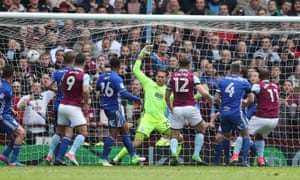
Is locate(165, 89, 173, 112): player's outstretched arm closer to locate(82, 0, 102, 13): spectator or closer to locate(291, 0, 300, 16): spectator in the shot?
locate(82, 0, 102, 13): spectator

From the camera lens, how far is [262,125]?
58.3 feet

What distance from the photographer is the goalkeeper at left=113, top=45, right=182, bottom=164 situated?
18.3 meters

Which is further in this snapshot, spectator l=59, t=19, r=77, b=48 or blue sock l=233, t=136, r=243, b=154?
spectator l=59, t=19, r=77, b=48

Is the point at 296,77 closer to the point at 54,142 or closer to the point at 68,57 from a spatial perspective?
the point at 68,57

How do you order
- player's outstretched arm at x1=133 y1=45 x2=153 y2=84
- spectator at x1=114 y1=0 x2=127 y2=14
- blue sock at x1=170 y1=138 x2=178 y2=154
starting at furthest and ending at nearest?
spectator at x1=114 y1=0 x2=127 y2=14 < player's outstretched arm at x1=133 y1=45 x2=153 y2=84 < blue sock at x1=170 y1=138 x2=178 y2=154

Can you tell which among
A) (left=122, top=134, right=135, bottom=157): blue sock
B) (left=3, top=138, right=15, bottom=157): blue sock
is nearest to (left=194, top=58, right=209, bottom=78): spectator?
(left=122, top=134, right=135, bottom=157): blue sock

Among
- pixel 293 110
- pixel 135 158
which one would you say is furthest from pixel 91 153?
pixel 293 110

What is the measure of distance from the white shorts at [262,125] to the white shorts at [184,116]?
3.47ft

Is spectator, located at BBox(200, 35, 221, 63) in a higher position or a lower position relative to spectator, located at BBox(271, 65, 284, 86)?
higher

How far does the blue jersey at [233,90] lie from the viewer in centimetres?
1744

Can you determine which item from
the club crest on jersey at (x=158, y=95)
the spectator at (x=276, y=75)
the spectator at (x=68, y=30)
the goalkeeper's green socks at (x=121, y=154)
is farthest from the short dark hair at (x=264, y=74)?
the spectator at (x=68, y=30)

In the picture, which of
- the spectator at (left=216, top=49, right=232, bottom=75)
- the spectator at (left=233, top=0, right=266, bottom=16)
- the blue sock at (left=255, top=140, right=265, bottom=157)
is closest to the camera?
the blue sock at (left=255, top=140, right=265, bottom=157)

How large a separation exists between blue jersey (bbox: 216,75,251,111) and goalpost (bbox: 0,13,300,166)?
1.27m
